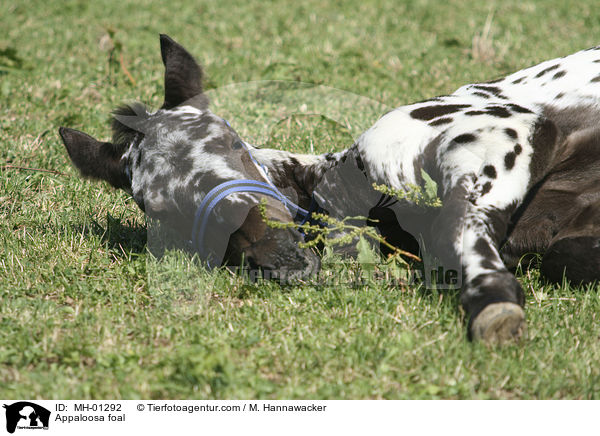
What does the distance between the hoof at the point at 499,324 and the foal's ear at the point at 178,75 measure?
7.65 feet

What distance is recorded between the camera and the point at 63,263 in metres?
3.80

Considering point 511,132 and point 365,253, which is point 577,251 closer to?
point 511,132

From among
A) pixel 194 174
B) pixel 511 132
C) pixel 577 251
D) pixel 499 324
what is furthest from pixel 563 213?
pixel 194 174

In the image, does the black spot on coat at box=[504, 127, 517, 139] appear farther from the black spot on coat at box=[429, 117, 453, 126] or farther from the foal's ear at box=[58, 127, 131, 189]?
the foal's ear at box=[58, 127, 131, 189]

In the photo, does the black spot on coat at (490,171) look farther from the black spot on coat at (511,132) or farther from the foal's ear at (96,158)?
the foal's ear at (96,158)

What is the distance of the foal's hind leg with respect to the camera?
3207 mm

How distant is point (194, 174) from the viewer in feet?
11.7

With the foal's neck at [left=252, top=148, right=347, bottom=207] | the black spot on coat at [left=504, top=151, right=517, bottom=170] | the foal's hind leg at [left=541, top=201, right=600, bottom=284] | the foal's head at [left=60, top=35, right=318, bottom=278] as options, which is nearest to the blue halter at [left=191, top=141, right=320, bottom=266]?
the foal's head at [left=60, top=35, right=318, bottom=278]

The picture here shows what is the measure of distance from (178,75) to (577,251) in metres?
2.56

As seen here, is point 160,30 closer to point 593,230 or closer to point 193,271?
point 193,271

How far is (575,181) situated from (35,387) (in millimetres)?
2840

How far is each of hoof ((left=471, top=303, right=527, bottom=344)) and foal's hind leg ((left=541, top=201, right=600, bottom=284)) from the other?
637 millimetres

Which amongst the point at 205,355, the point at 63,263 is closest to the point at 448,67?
the point at 63,263
